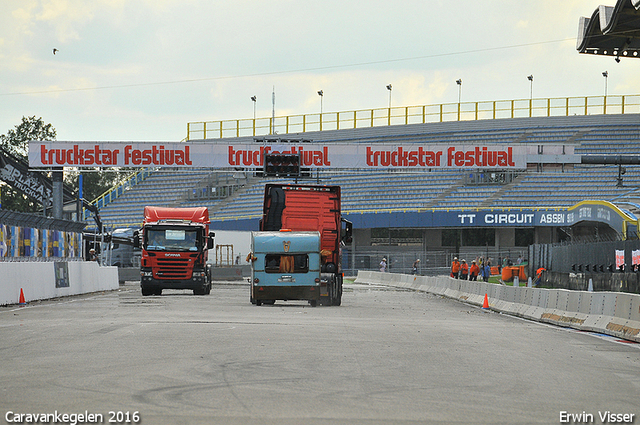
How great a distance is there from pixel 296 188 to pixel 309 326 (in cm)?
1041

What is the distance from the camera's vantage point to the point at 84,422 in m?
7.35

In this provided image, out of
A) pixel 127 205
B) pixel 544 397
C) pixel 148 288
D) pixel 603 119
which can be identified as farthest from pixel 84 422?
pixel 127 205

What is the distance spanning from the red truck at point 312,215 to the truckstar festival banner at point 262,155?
17571 mm

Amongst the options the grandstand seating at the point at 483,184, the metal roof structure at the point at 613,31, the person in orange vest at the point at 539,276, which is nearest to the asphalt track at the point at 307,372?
the metal roof structure at the point at 613,31

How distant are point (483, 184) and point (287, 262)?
139 ft

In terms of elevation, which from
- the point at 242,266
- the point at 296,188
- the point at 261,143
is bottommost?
the point at 242,266

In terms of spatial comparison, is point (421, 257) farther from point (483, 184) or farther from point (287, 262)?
point (287, 262)

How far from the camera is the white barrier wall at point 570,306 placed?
1753 cm

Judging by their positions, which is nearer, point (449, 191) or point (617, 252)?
point (617, 252)

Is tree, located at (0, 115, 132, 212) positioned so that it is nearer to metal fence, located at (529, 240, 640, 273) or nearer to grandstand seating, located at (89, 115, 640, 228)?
grandstand seating, located at (89, 115, 640, 228)

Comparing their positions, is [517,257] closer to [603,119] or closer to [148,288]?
[603,119]

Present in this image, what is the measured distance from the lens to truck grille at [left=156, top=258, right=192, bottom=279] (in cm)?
3269

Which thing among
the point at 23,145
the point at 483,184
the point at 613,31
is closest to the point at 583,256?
the point at 613,31

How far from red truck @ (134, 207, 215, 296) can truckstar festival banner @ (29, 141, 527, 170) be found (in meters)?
13.0
